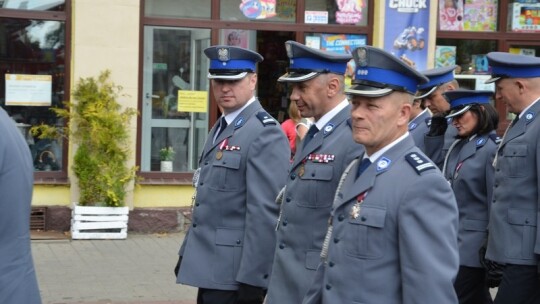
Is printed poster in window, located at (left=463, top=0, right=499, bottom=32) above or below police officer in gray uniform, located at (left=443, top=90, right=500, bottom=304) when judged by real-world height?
above

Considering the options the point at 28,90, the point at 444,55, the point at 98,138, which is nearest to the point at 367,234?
the point at 98,138

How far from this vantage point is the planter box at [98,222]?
10.7m

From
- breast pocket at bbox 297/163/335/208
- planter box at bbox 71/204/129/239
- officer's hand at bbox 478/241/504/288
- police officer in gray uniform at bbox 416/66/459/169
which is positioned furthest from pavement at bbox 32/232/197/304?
breast pocket at bbox 297/163/335/208

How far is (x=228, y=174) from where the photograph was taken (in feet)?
17.7

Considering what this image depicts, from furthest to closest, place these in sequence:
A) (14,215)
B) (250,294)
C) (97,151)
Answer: (97,151) < (250,294) < (14,215)

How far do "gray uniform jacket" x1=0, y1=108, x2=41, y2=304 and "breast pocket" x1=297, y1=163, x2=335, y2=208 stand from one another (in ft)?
4.79

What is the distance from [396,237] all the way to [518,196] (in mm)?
2143

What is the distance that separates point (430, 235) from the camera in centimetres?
351

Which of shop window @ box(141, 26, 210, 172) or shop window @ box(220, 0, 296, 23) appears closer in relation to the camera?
shop window @ box(141, 26, 210, 172)

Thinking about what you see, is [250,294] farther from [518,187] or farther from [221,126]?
[518,187]

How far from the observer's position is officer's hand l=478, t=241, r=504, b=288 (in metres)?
5.77

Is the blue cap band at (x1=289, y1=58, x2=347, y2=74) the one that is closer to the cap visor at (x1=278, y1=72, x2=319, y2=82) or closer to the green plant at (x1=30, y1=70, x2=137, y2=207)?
the cap visor at (x1=278, y1=72, x2=319, y2=82)

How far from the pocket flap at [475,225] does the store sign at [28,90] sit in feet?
21.2

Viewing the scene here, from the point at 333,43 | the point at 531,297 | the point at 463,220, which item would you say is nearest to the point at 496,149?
the point at 463,220
